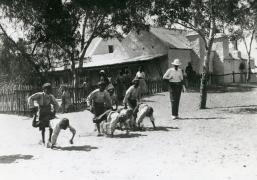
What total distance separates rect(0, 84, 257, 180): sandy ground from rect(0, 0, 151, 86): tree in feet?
34.8

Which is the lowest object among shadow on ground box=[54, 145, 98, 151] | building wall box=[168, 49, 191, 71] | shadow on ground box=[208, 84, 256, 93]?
shadow on ground box=[54, 145, 98, 151]

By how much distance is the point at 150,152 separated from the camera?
9.71 metres

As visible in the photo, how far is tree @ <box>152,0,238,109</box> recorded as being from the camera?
1831 centimetres

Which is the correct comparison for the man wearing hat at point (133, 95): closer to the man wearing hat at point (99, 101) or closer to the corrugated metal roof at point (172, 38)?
the man wearing hat at point (99, 101)

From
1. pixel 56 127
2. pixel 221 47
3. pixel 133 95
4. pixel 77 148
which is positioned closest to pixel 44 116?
pixel 56 127

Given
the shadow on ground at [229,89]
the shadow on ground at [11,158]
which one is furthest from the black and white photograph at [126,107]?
the shadow on ground at [229,89]

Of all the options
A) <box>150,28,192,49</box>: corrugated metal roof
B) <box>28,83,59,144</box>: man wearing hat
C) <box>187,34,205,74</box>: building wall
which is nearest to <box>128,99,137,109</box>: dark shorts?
<box>28,83,59,144</box>: man wearing hat

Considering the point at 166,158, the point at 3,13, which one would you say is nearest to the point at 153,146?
the point at 166,158

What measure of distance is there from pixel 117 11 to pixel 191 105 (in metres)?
9.60

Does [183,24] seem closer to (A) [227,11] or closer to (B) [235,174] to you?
(A) [227,11]

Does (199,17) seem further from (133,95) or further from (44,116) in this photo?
(44,116)

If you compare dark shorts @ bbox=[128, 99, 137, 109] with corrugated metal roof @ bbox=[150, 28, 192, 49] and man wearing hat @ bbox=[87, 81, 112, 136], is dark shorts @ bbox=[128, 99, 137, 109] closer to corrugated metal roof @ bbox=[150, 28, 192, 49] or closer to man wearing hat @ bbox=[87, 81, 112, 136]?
man wearing hat @ bbox=[87, 81, 112, 136]

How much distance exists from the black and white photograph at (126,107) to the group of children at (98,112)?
30mm

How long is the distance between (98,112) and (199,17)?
800cm
